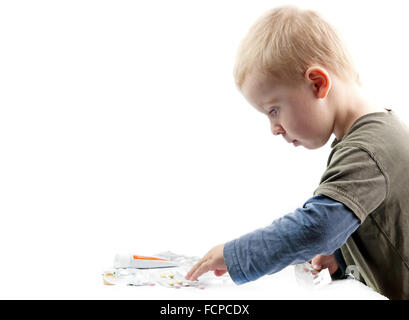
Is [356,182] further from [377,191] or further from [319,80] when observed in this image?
[319,80]

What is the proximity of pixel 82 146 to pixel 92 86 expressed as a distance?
216 millimetres

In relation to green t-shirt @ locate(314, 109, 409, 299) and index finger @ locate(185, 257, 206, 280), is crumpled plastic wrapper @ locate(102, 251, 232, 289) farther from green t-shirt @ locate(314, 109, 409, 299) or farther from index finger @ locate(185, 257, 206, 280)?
green t-shirt @ locate(314, 109, 409, 299)

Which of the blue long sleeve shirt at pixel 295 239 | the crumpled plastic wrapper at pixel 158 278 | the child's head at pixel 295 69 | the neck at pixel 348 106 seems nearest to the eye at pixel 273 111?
the child's head at pixel 295 69

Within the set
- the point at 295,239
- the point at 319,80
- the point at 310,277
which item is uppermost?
the point at 319,80

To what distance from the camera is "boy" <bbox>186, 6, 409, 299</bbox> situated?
2.72 ft

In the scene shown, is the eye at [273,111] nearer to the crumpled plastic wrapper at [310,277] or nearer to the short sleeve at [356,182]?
the short sleeve at [356,182]

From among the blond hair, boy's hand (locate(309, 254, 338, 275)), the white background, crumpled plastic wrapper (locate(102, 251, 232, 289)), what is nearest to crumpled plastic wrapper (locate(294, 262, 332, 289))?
boy's hand (locate(309, 254, 338, 275))

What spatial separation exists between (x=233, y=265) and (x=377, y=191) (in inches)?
10.3

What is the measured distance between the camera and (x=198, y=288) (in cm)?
94

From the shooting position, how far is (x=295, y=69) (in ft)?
3.02

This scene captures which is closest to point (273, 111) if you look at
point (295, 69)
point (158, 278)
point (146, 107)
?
point (295, 69)

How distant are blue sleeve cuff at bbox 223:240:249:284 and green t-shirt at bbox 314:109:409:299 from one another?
0.17 m

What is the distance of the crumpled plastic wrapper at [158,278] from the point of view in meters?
0.96
